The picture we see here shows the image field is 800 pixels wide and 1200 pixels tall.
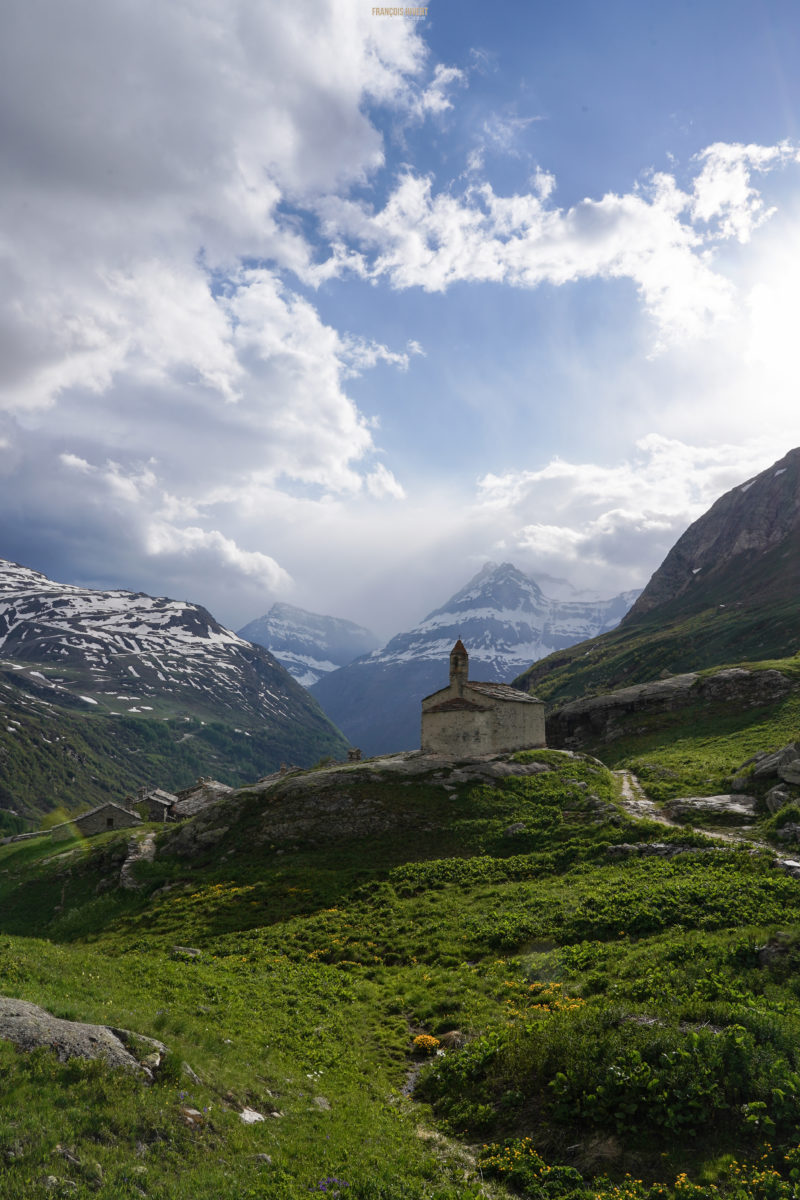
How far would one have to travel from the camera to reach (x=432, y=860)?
38.3 m

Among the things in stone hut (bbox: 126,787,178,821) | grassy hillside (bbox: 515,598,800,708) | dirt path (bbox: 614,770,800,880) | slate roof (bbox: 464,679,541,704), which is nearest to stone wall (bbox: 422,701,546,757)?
slate roof (bbox: 464,679,541,704)

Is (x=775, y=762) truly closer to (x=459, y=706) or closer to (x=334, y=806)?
(x=459, y=706)

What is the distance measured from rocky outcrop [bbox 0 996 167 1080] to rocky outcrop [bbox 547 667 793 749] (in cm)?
6847

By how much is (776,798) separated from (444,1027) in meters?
26.8

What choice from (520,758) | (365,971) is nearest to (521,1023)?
(365,971)

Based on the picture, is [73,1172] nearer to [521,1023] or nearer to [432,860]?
[521,1023]

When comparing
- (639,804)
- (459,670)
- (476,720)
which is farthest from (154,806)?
(639,804)

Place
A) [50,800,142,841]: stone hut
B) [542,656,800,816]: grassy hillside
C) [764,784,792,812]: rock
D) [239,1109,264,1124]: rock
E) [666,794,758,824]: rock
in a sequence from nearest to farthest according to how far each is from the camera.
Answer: [239,1109,264,1124]: rock → [764,784,792,812]: rock → [666,794,758,824]: rock → [542,656,800,816]: grassy hillside → [50,800,142,841]: stone hut

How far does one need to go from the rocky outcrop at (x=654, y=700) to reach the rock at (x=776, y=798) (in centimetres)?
3147

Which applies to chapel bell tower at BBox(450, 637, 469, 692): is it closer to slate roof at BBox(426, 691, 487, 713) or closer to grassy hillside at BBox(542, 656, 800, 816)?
slate roof at BBox(426, 691, 487, 713)

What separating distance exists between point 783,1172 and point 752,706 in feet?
206

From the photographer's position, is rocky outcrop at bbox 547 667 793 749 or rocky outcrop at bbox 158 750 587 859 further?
rocky outcrop at bbox 547 667 793 749

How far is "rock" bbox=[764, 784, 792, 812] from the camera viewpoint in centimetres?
3497

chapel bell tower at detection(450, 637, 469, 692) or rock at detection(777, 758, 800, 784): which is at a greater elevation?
chapel bell tower at detection(450, 637, 469, 692)
